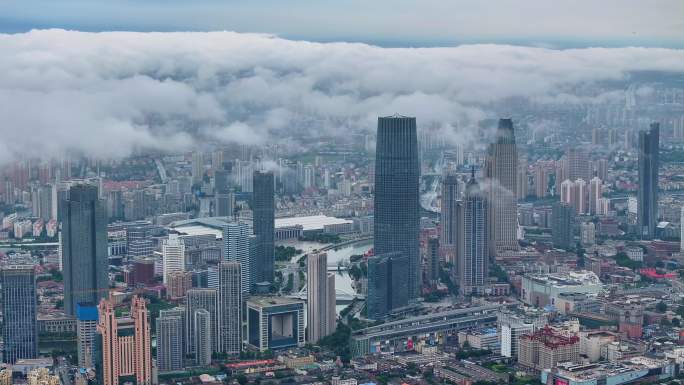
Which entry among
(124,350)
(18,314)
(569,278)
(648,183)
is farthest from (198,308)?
(648,183)

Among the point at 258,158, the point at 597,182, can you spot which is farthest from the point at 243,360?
the point at 597,182

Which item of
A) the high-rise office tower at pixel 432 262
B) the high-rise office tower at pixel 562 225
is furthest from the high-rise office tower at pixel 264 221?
the high-rise office tower at pixel 562 225

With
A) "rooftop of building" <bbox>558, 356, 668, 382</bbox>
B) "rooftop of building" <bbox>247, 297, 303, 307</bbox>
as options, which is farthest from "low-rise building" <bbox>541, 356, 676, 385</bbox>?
"rooftop of building" <bbox>247, 297, 303, 307</bbox>

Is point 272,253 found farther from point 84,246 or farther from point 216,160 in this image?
point 84,246

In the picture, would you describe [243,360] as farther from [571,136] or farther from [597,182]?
[597,182]

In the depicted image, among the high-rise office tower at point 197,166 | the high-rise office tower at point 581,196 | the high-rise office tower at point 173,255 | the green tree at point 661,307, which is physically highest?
the high-rise office tower at point 197,166

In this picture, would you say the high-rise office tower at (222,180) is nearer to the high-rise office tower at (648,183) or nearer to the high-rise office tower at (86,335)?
the high-rise office tower at (86,335)
